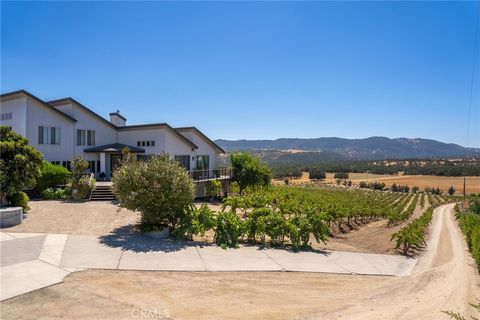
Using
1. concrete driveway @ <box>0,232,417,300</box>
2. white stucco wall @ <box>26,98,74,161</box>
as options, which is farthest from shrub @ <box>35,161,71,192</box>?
concrete driveway @ <box>0,232,417,300</box>

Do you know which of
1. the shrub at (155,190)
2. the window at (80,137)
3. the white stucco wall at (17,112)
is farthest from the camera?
the window at (80,137)

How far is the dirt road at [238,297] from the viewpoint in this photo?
6543 mm

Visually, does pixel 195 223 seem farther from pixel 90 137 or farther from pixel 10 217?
pixel 90 137

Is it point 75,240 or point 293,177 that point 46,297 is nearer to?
point 75,240

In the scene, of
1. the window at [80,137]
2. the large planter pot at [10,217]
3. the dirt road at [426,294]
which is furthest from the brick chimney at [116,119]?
the dirt road at [426,294]

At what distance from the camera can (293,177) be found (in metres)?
137

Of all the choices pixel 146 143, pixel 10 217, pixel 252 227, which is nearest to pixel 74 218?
pixel 10 217

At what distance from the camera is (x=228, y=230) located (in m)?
12.7

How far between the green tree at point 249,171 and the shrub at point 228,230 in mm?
18386

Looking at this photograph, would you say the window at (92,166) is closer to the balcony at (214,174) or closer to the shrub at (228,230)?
the balcony at (214,174)

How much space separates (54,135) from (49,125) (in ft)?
2.94

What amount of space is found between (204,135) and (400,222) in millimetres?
20304

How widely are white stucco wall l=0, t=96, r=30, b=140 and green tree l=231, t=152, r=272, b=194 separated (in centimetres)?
1753

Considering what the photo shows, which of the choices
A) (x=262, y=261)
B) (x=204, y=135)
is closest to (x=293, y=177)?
(x=204, y=135)
